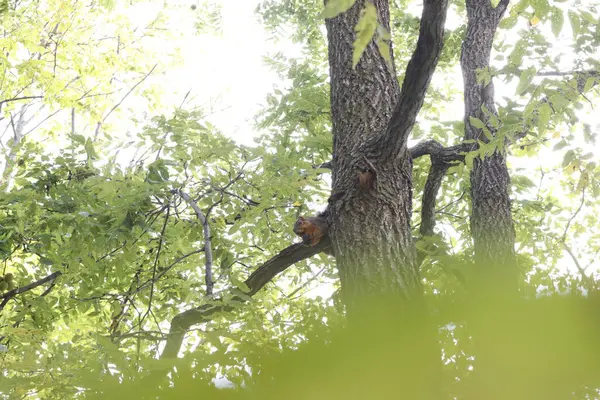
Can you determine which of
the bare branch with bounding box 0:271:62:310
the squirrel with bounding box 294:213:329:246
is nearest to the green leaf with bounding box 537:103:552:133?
the squirrel with bounding box 294:213:329:246

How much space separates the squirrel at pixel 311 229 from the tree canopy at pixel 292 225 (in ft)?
0.23

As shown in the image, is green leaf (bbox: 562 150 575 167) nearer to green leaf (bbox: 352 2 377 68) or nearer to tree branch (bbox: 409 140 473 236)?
tree branch (bbox: 409 140 473 236)

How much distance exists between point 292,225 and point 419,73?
6.46 ft

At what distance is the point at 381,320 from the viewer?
0.90m

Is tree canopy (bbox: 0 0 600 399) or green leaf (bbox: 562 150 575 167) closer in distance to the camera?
tree canopy (bbox: 0 0 600 399)

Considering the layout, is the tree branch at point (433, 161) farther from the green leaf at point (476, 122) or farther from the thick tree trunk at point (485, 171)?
the green leaf at point (476, 122)

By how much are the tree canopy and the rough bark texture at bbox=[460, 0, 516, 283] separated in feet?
0.08

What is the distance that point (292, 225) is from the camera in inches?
147

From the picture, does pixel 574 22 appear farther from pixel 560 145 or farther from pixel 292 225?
pixel 292 225

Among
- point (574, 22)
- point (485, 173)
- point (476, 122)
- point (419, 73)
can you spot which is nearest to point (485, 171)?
point (485, 173)

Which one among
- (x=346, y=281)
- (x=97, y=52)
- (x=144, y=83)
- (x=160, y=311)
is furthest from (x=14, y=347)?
(x=144, y=83)

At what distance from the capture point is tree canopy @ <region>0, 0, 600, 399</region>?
34.4 inches

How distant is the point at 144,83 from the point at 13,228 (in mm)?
6105

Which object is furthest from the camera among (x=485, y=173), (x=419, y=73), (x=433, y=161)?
(x=485, y=173)
